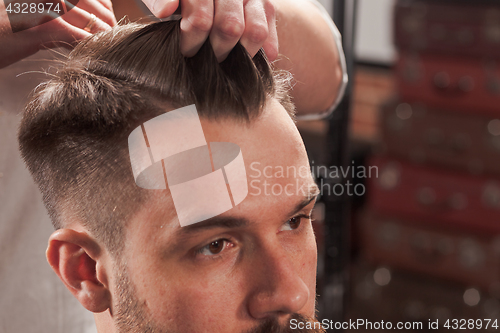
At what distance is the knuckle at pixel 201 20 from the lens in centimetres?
31

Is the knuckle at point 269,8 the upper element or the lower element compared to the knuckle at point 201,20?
lower

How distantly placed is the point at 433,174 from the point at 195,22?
1012 mm

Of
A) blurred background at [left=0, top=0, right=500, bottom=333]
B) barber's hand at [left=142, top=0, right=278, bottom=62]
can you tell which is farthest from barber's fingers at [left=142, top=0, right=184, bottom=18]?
blurred background at [left=0, top=0, right=500, bottom=333]

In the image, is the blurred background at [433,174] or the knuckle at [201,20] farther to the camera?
the blurred background at [433,174]

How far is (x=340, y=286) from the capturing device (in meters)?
0.64

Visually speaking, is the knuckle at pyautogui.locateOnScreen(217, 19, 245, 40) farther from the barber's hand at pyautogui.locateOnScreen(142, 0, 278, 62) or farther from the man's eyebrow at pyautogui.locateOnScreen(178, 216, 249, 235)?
the man's eyebrow at pyautogui.locateOnScreen(178, 216, 249, 235)

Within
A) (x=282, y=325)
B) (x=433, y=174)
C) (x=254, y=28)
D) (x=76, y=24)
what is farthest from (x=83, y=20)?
(x=433, y=174)

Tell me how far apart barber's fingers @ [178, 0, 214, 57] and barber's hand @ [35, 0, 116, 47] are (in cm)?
6

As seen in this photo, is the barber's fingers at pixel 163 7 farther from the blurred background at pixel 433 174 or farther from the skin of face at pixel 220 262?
the blurred background at pixel 433 174

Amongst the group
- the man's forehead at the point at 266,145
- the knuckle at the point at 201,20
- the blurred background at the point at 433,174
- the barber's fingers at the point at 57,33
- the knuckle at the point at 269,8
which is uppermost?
the knuckle at the point at 201,20

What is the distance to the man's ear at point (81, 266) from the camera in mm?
329

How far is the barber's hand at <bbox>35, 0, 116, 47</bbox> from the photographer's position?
1.08 ft

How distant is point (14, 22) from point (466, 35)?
1045mm

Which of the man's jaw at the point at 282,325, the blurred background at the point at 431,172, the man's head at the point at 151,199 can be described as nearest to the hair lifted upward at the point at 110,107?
the man's head at the point at 151,199
